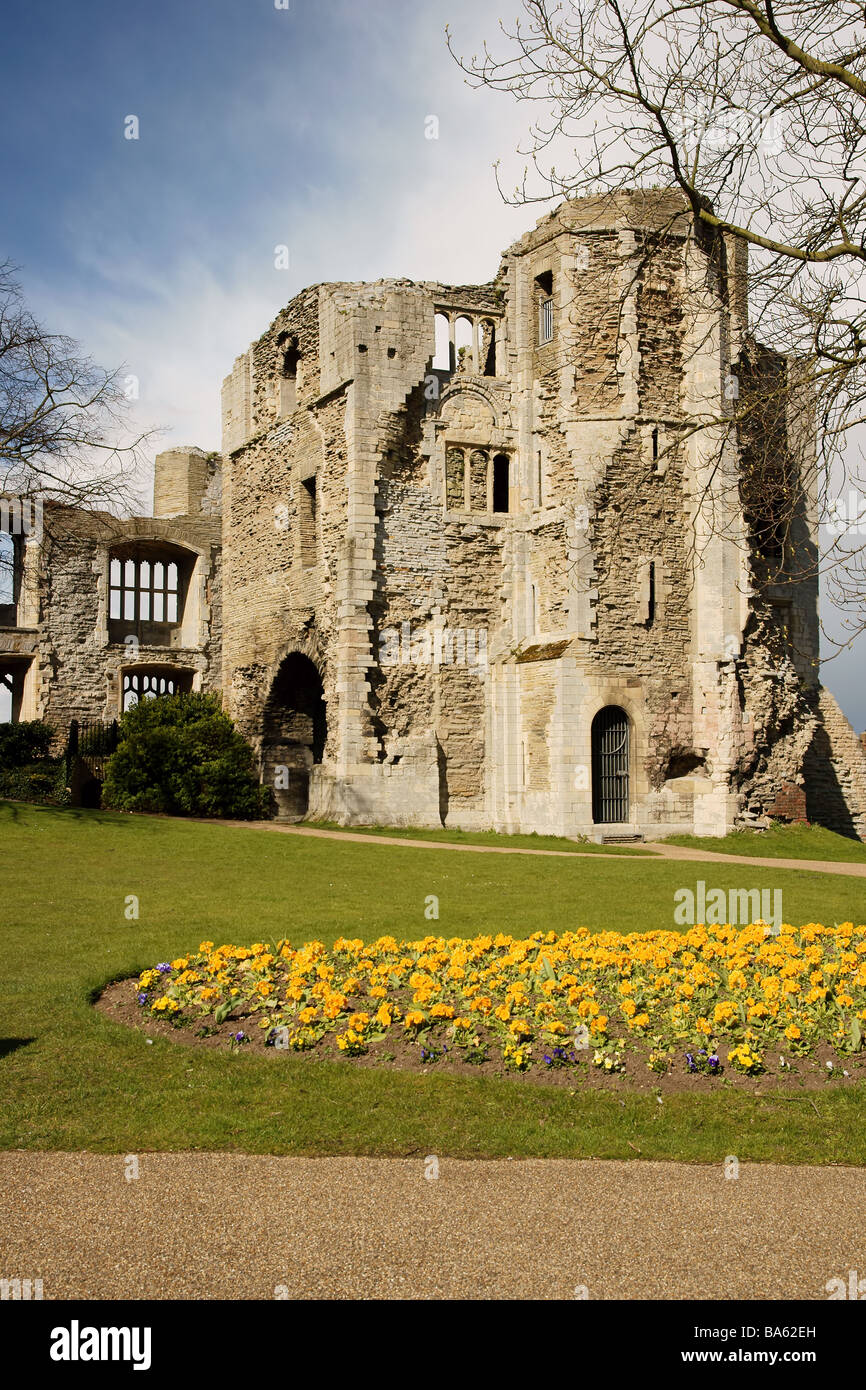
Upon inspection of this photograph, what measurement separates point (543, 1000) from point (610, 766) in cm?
1626

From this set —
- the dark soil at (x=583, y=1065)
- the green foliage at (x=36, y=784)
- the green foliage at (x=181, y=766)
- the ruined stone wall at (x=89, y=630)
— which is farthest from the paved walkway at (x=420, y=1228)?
the ruined stone wall at (x=89, y=630)

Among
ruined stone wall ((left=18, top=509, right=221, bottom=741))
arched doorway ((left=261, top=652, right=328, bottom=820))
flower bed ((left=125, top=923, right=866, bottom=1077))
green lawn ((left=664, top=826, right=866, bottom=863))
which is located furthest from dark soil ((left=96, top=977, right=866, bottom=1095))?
ruined stone wall ((left=18, top=509, right=221, bottom=741))

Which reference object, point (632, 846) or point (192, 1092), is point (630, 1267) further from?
point (632, 846)

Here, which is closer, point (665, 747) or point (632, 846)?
point (632, 846)

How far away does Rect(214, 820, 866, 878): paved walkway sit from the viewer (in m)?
18.8

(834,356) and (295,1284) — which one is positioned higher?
(834,356)

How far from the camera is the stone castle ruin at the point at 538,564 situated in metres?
23.9

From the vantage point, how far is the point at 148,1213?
501cm

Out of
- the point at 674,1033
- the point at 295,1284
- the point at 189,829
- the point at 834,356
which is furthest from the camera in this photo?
the point at 189,829

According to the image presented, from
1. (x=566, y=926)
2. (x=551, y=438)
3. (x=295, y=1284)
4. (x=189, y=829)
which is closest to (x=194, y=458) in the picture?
(x=551, y=438)

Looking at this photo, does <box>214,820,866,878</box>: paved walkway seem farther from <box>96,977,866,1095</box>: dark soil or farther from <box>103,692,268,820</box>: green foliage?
<box>96,977,866,1095</box>: dark soil

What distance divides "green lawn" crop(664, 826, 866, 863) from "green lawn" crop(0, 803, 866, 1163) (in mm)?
5791

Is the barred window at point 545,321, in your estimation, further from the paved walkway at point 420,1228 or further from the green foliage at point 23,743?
the paved walkway at point 420,1228

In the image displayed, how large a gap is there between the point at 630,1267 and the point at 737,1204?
0.89m
